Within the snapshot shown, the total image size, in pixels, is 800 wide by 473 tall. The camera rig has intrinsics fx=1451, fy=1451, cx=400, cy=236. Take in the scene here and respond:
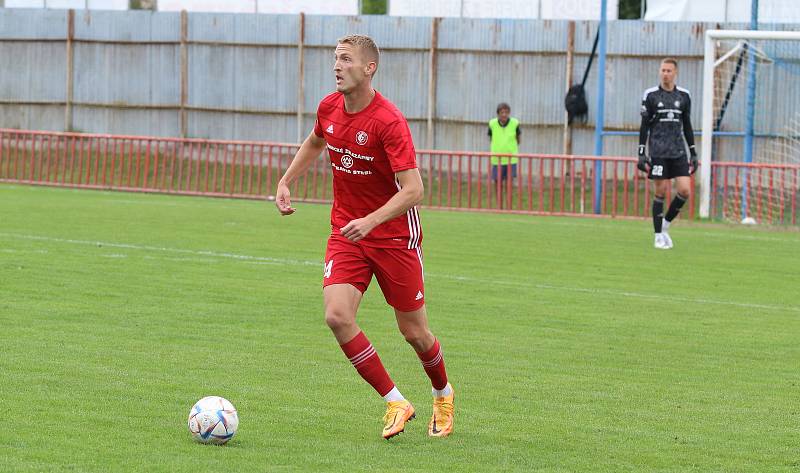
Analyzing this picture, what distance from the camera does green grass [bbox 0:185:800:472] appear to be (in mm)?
6895

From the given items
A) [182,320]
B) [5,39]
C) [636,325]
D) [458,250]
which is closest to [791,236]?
[458,250]

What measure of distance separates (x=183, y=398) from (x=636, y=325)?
Answer: 4802 millimetres

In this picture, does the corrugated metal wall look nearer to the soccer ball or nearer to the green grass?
the green grass

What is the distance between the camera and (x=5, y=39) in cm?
3734

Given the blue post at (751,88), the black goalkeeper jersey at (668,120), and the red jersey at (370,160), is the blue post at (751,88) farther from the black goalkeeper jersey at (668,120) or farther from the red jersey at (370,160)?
the red jersey at (370,160)

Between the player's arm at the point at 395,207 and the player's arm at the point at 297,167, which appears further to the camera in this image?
the player's arm at the point at 297,167

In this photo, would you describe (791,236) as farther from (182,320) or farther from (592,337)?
(182,320)

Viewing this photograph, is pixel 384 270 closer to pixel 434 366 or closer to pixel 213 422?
pixel 434 366

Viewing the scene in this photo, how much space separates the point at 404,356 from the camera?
32.1 ft

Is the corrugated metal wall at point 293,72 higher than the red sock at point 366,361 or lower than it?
higher

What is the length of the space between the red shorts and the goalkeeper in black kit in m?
11.0

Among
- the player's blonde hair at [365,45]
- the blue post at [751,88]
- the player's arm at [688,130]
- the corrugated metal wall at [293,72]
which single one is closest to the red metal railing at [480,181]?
the blue post at [751,88]

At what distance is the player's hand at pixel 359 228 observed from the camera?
7.02m

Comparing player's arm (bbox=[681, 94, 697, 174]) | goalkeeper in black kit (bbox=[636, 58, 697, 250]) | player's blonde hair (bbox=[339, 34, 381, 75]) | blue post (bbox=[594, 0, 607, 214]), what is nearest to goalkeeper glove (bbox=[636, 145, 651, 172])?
goalkeeper in black kit (bbox=[636, 58, 697, 250])
